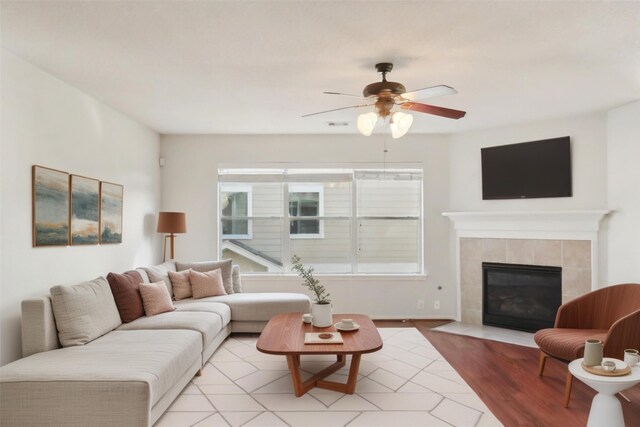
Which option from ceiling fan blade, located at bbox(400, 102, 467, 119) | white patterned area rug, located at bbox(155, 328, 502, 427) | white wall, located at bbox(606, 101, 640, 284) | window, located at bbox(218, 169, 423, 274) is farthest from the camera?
window, located at bbox(218, 169, 423, 274)

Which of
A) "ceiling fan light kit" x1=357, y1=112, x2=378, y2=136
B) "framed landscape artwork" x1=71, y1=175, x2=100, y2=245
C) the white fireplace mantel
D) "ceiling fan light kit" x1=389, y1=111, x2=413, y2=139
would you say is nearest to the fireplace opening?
the white fireplace mantel

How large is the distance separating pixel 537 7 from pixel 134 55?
2610 mm

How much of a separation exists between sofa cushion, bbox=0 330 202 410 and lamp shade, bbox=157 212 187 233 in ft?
6.39

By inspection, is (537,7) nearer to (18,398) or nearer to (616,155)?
(616,155)

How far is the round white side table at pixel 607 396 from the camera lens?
2340 millimetres

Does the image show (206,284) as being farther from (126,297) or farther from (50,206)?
(50,206)

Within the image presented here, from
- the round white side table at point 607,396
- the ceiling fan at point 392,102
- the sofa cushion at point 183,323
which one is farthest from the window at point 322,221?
the round white side table at point 607,396

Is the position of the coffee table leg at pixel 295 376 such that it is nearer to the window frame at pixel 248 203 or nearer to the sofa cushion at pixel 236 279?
the sofa cushion at pixel 236 279

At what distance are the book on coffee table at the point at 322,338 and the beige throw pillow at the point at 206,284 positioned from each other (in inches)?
68.4

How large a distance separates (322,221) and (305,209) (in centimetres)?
29

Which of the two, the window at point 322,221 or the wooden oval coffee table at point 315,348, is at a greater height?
the window at point 322,221

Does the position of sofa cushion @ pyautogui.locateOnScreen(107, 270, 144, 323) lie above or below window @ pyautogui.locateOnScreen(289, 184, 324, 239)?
below

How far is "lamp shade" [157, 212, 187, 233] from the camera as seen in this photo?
498 centimetres

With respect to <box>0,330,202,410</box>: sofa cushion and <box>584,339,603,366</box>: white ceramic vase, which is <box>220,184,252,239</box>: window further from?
<box>584,339,603,366</box>: white ceramic vase
